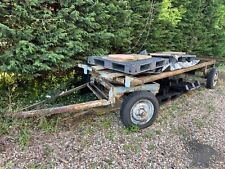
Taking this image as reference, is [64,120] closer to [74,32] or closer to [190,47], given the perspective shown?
[74,32]

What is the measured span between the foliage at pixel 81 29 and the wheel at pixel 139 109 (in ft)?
4.33

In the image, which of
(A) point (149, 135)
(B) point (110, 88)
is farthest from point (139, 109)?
(B) point (110, 88)

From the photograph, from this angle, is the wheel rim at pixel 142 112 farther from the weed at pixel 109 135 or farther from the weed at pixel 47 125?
the weed at pixel 47 125

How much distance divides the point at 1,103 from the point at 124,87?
1949 mm

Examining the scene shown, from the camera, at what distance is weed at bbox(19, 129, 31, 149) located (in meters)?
3.18

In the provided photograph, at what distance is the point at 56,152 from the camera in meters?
3.05

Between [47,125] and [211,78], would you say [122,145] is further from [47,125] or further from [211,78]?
[211,78]

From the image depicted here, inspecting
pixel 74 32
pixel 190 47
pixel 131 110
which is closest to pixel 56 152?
pixel 131 110

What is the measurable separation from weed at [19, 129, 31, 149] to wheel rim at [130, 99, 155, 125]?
1.40 m

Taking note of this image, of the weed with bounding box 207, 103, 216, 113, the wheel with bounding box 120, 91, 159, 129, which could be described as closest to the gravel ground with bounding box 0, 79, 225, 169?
the wheel with bounding box 120, 91, 159, 129

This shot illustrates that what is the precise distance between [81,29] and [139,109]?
1673 millimetres

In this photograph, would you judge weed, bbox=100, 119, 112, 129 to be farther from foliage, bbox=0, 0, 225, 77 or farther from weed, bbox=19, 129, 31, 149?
foliage, bbox=0, 0, 225, 77

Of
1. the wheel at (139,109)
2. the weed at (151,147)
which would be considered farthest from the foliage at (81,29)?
the weed at (151,147)

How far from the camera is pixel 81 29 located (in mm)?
4277
